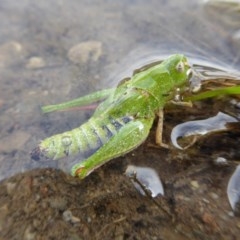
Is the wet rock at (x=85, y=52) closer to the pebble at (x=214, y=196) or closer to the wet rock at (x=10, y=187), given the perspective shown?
the wet rock at (x=10, y=187)

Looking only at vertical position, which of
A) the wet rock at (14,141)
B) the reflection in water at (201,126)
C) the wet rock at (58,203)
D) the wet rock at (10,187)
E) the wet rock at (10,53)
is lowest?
the wet rock at (58,203)

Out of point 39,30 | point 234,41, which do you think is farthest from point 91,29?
point 234,41

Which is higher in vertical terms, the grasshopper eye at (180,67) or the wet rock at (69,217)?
the grasshopper eye at (180,67)

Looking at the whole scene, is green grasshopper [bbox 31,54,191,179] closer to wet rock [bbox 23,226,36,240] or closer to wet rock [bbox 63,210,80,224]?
wet rock [bbox 63,210,80,224]

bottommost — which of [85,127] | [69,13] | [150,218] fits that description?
[150,218]

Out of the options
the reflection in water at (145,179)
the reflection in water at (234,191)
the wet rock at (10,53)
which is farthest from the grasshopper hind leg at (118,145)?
the wet rock at (10,53)

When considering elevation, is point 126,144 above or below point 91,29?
below

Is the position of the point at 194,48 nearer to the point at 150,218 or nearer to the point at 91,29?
the point at 91,29
